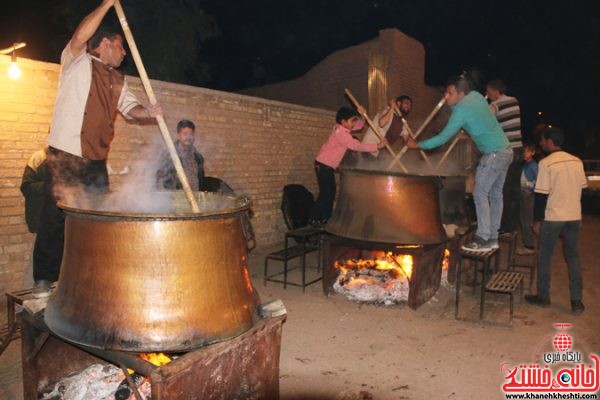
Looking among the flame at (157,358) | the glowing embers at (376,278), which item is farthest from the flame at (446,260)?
the flame at (157,358)

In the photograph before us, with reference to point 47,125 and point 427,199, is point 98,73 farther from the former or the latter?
point 427,199

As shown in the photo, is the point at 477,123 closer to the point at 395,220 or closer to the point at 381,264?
the point at 395,220

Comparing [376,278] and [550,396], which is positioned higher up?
[376,278]

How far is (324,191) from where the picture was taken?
304 inches

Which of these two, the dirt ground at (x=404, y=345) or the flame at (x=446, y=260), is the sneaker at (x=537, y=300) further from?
the flame at (x=446, y=260)

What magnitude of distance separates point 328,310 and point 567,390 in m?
2.53

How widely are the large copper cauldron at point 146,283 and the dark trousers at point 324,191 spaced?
5.25 m

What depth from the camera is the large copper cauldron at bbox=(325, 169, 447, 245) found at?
5273 mm

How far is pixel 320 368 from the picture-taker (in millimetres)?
4047

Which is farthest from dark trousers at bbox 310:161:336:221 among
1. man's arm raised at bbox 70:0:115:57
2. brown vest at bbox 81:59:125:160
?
man's arm raised at bbox 70:0:115:57

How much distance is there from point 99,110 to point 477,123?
4.19 metres

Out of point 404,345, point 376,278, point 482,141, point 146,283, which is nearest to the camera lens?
point 146,283

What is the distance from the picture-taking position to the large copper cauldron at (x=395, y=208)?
208 inches

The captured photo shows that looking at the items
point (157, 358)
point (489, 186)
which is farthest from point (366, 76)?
point (157, 358)
